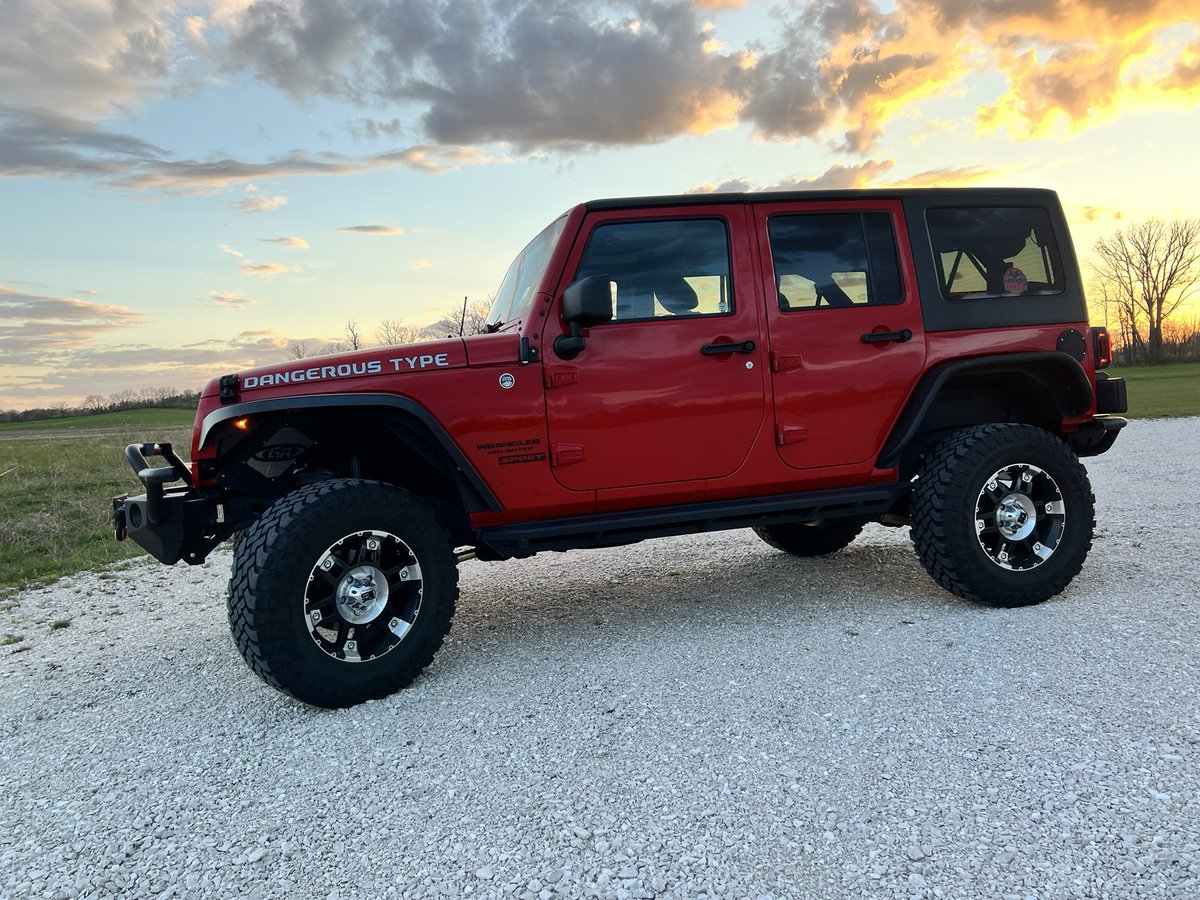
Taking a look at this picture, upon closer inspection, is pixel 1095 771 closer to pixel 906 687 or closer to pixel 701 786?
pixel 906 687

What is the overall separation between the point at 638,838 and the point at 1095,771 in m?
1.51

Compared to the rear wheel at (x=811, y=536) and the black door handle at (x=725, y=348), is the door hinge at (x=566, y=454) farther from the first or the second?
the rear wheel at (x=811, y=536)

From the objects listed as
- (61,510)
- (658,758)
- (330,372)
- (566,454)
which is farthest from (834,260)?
(61,510)

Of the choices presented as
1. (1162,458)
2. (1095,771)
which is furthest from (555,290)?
(1162,458)

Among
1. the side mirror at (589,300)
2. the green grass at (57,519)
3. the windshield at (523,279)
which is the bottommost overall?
the green grass at (57,519)

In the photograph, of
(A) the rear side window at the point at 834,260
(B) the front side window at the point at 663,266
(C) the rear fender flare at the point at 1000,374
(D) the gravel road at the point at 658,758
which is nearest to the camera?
(D) the gravel road at the point at 658,758

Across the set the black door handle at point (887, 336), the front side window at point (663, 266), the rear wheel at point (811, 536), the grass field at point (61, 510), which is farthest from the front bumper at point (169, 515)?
the grass field at point (61, 510)

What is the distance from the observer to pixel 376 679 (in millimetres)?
3309

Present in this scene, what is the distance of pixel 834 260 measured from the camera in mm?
4109

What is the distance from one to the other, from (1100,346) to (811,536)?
213cm

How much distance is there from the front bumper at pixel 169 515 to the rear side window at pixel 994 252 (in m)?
3.92

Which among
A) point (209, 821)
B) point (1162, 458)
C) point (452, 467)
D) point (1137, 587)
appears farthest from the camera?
point (1162, 458)

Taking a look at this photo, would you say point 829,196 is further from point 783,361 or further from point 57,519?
point 57,519

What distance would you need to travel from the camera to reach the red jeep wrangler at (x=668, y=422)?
11.0 ft
